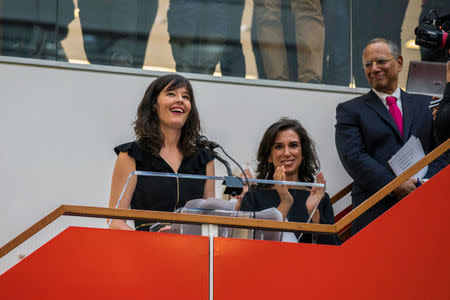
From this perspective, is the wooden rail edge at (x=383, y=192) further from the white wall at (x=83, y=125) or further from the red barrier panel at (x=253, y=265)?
the white wall at (x=83, y=125)

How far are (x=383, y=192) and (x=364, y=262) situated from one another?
270 mm

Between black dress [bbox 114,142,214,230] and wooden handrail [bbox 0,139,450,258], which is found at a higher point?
black dress [bbox 114,142,214,230]

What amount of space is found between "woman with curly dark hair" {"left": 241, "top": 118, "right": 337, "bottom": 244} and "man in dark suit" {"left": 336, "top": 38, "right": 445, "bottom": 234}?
25cm

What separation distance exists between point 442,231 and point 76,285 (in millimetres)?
1394

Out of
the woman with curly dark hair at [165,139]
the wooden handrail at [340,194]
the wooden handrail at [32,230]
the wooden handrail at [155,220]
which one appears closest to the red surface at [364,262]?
the wooden handrail at [155,220]

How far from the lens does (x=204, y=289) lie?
8.71ft

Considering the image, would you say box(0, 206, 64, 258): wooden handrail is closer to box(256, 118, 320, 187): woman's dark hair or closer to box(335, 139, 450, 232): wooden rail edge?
box(335, 139, 450, 232): wooden rail edge

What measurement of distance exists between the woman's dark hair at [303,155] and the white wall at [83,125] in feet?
3.69

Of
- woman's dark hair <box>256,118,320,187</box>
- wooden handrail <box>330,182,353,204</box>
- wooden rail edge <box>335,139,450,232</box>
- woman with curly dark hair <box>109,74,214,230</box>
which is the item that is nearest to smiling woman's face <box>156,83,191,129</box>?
woman with curly dark hair <box>109,74,214,230</box>

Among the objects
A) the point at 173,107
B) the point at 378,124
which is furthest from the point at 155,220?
the point at 378,124

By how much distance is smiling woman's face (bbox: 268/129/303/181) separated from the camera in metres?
3.56

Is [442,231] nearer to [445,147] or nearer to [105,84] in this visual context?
[445,147]

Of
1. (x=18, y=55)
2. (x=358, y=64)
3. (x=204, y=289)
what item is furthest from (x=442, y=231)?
(x=18, y=55)

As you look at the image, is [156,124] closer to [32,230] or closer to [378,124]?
[32,230]
